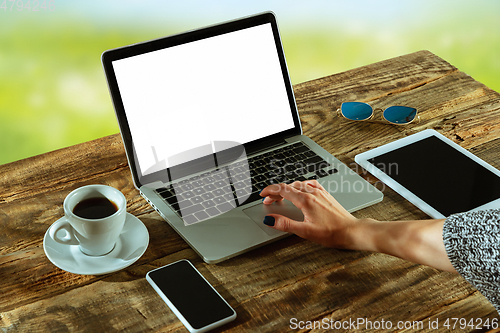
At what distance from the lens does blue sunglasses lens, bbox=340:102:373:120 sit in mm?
1296

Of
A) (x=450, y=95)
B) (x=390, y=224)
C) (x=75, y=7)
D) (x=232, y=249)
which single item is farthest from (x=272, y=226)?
(x=75, y=7)

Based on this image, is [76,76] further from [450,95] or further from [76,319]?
[76,319]

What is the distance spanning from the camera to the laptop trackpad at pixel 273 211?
947 mm

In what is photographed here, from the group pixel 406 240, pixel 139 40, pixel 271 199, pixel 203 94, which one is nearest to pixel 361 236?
pixel 406 240

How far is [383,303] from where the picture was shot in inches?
31.5

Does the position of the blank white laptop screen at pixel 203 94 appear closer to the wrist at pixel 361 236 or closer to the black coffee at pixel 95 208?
the black coffee at pixel 95 208

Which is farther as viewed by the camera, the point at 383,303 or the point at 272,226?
the point at 272,226

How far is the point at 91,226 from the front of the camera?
0.80 meters

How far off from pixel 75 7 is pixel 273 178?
228cm

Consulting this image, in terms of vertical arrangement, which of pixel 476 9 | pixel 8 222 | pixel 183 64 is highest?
pixel 183 64

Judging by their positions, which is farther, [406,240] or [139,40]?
[139,40]

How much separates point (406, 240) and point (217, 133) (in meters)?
0.46

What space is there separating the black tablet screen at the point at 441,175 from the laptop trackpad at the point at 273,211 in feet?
0.82

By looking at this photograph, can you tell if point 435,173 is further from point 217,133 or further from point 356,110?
point 217,133
